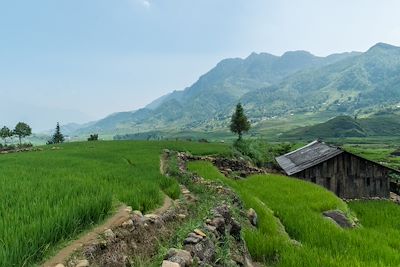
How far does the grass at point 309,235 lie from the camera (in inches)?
393

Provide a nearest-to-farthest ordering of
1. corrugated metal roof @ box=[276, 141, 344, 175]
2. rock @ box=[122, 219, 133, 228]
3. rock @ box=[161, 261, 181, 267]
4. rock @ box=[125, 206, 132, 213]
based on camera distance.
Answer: rock @ box=[161, 261, 181, 267]
rock @ box=[122, 219, 133, 228]
rock @ box=[125, 206, 132, 213]
corrugated metal roof @ box=[276, 141, 344, 175]

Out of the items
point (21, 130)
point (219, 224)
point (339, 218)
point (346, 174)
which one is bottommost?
point (346, 174)

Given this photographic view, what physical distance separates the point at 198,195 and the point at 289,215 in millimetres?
4268

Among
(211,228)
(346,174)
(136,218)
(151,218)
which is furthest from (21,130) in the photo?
(211,228)

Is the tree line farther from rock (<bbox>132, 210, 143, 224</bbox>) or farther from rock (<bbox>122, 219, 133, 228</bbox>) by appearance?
rock (<bbox>122, 219, 133, 228</bbox>)

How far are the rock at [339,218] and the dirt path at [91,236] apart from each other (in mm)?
10069

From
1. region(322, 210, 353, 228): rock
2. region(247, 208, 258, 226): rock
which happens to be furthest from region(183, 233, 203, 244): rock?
region(322, 210, 353, 228): rock

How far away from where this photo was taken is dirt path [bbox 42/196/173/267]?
6.16 metres

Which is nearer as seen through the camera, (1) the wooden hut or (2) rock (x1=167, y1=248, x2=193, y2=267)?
(2) rock (x1=167, y1=248, x2=193, y2=267)

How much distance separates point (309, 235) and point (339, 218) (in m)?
4.96

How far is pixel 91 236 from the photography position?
289 inches

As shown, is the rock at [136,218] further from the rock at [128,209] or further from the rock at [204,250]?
the rock at [204,250]

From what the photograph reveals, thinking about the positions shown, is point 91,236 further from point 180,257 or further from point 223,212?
point 223,212

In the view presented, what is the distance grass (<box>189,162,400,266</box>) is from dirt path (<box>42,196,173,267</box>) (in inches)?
139
